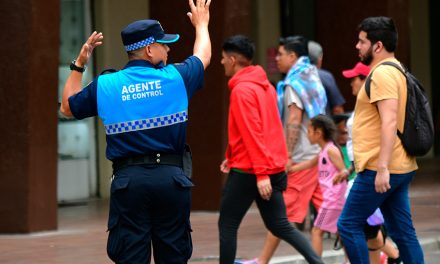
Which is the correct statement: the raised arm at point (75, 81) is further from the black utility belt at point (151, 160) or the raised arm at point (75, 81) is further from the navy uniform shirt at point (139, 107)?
the black utility belt at point (151, 160)

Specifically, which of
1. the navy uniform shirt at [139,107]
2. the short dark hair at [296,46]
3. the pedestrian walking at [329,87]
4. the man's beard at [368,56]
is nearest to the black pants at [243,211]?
the man's beard at [368,56]

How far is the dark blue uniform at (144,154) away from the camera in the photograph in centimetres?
650

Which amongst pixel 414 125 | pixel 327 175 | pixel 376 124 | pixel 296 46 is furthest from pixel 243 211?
pixel 296 46

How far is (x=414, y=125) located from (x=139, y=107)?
217 cm

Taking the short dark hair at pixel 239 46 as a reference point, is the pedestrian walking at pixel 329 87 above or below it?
below

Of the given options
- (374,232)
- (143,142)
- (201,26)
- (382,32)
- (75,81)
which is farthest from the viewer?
(374,232)

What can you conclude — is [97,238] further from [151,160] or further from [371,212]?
[151,160]

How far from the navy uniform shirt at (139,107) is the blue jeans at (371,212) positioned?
1718mm

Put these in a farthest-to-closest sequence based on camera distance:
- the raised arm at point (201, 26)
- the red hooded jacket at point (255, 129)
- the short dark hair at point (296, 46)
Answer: the short dark hair at point (296, 46) → the red hooded jacket at point (255, 129) → the raised arm at point (201, 26)

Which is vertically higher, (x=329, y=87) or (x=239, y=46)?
(x=239, y=46)

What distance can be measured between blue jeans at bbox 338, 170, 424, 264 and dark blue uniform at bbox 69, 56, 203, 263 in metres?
1.69

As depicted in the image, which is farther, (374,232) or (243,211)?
(243,211)

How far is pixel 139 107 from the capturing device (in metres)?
6.52

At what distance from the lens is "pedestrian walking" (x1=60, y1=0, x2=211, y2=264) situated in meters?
6.50
